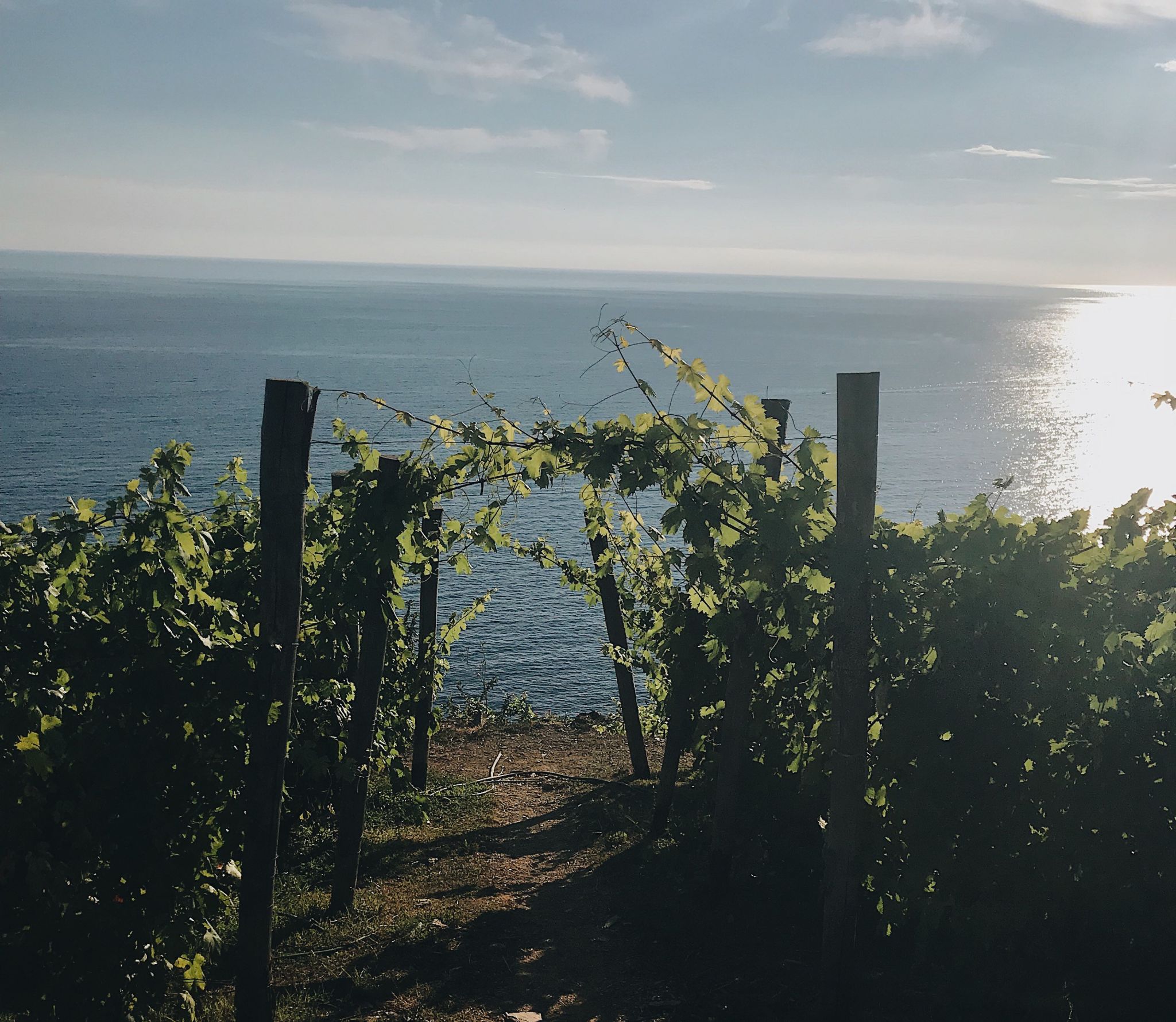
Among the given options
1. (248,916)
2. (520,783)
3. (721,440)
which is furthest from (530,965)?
(520,783)

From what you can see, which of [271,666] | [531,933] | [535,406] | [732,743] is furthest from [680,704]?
[535,406]

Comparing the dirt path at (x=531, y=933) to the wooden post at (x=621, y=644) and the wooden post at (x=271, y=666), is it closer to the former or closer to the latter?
the wooden post at (x=271, y=666)

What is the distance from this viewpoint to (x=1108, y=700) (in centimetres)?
588

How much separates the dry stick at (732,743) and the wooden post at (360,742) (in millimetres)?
2865

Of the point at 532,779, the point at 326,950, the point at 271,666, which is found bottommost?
the point at 532,779

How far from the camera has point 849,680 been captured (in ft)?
18.9

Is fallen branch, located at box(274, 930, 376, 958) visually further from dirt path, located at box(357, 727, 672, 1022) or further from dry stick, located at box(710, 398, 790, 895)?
dry stick, located at box(710, 398, 790, 895)

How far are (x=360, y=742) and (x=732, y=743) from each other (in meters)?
3.09

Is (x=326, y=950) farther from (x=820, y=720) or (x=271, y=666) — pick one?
(x=820, y=720)

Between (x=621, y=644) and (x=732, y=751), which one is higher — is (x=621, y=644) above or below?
below

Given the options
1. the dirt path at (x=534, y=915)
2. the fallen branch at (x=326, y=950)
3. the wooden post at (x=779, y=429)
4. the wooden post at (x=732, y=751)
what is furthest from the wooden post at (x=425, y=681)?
the wooden post at (x=779, y=429)

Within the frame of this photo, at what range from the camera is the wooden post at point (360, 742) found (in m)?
7.74

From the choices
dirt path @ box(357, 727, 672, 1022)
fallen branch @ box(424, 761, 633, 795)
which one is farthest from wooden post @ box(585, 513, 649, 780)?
dirt path @ box(357, 727, 672, 1022)

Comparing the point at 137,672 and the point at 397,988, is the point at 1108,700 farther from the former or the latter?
the point at 137,672
